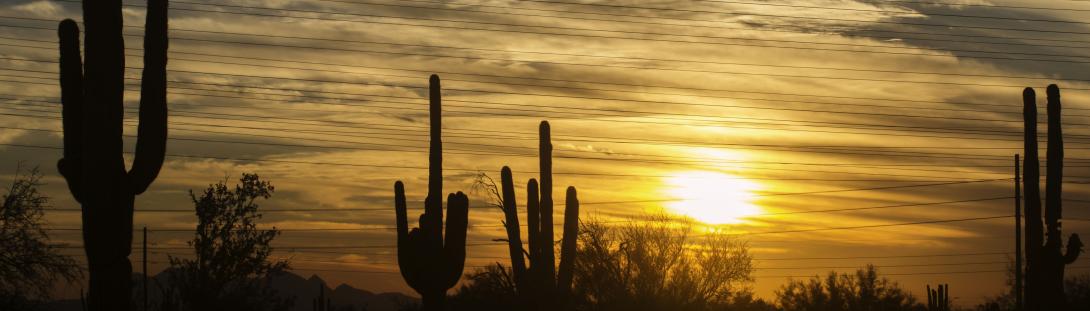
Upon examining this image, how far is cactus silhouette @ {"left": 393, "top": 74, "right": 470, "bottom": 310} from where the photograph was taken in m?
26.1

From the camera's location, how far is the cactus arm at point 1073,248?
1014 inches

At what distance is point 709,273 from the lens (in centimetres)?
6062

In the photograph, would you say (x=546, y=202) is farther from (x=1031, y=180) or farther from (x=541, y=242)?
(x=1031, y=180)

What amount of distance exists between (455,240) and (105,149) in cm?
1048

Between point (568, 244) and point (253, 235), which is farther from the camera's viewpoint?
point (253, 235)

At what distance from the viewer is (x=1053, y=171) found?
24.9 m

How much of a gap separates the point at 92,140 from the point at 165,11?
8.87ft

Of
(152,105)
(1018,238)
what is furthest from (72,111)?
(1018,238)

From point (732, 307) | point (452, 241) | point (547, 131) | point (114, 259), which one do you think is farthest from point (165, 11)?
point (732, 307)

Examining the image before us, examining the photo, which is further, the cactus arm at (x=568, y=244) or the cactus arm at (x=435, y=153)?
the cactus arm at (x=568, y=244)

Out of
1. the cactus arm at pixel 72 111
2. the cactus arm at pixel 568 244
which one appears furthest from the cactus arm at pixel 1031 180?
the cactus arm at pixel 72 111

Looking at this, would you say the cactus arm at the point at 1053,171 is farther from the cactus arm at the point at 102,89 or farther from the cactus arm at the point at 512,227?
the cactus arm at the point at 102,89

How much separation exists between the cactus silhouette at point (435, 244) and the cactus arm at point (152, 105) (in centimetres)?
858

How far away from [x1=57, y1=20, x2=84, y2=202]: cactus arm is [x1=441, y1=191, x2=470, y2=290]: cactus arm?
9.87 metres
